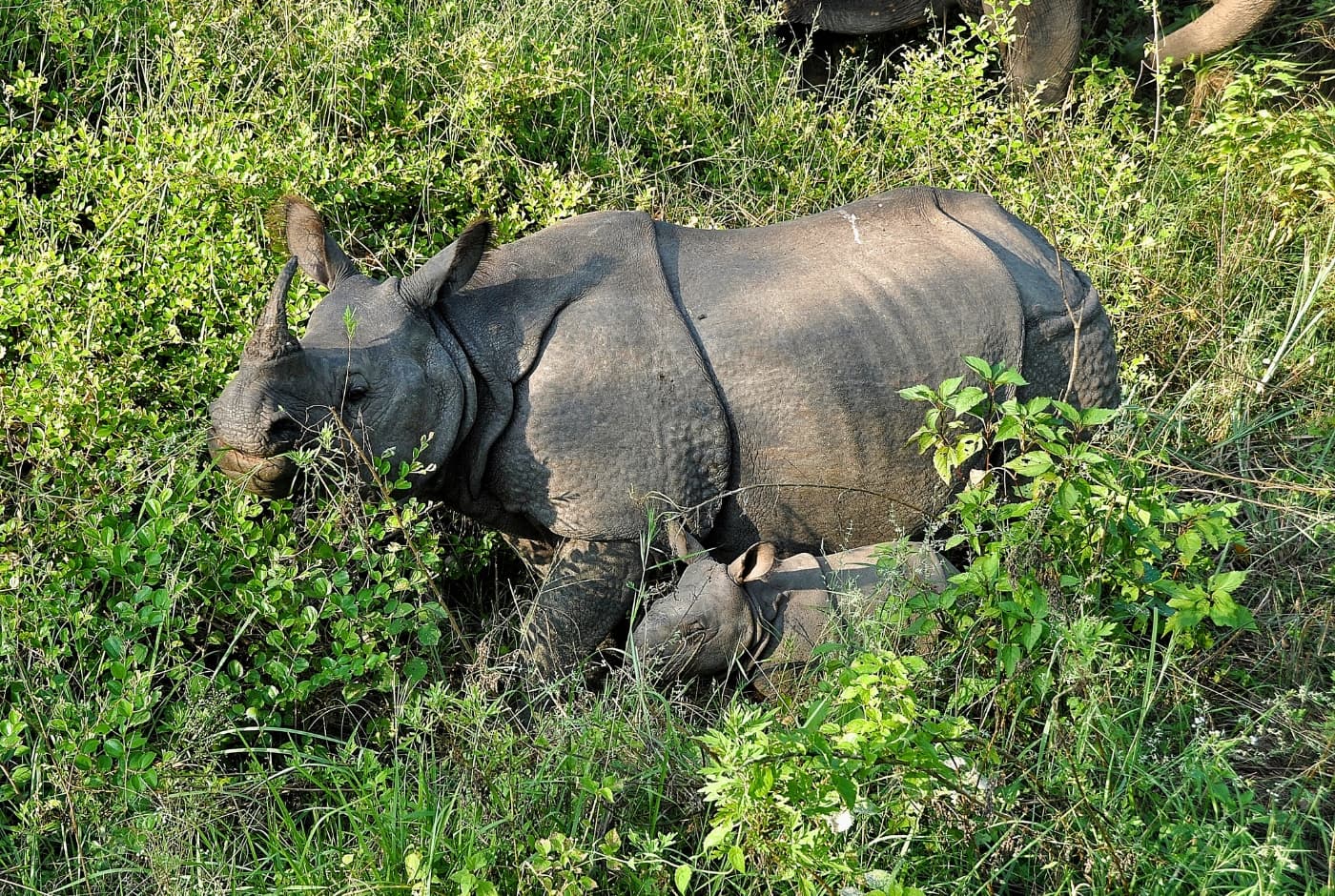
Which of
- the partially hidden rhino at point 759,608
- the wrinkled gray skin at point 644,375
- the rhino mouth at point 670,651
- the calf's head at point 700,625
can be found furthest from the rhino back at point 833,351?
the rhino mouth at point 670,651

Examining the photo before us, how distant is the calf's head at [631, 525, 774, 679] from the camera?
398 centimetres

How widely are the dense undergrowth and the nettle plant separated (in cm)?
2

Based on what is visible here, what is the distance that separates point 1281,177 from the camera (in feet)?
21.3

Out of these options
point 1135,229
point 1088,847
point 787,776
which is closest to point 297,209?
point 787,776

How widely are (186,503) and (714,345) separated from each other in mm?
1603

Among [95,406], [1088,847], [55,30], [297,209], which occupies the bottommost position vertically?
[1088,847]

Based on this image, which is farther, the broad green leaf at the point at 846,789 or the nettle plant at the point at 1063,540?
the nettle plant at the point at 1063,540

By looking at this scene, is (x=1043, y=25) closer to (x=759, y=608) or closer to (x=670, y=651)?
(x=759, y=608)

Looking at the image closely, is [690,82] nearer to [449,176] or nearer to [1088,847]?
[449,176]

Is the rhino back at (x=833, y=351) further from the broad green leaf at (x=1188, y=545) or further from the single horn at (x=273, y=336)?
the single horn at (x=273, y=336)

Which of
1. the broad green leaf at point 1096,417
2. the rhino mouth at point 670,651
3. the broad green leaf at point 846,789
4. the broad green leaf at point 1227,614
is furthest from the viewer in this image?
the rhino mouth at point 670,651

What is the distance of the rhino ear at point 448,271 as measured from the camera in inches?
163

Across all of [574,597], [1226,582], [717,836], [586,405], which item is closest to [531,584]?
[574,597]

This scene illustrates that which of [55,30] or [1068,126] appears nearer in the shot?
[55,30]
